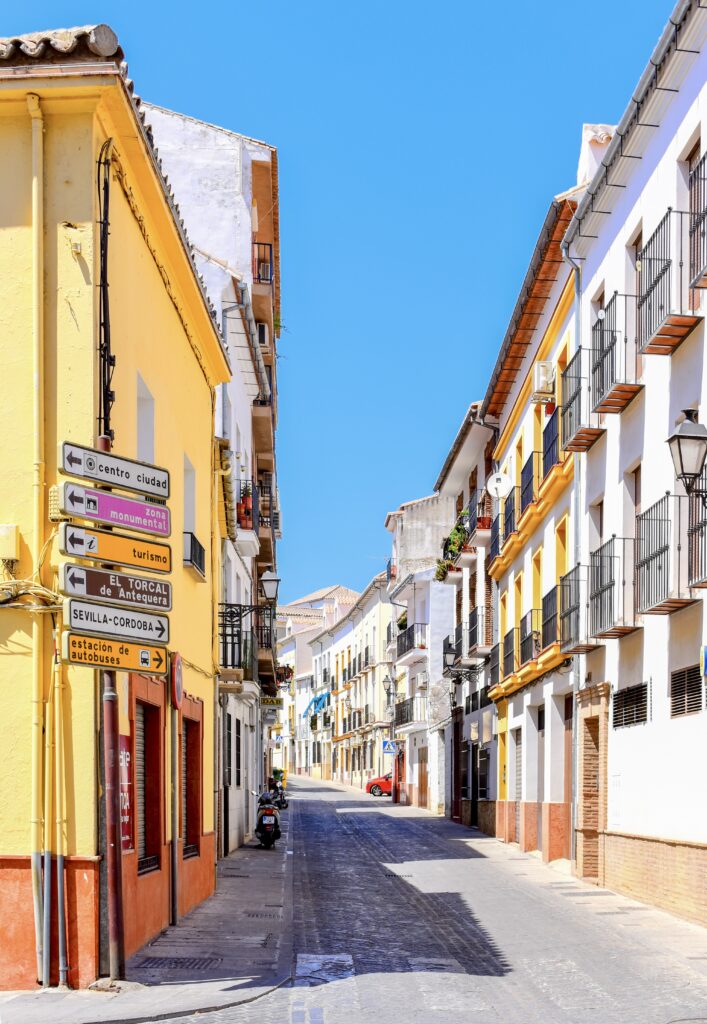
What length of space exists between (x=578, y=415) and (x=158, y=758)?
9052 mm

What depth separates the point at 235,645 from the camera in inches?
1033

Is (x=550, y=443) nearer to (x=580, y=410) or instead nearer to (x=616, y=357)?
(x=580, y=410)

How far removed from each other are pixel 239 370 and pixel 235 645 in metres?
6.43

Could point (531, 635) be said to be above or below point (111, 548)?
below

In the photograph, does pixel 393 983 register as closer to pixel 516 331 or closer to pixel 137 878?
pixel 137 878

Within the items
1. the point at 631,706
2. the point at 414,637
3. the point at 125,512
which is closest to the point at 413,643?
the point at 414,637

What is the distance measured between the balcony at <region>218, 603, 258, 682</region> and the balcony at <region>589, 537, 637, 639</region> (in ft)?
22.4

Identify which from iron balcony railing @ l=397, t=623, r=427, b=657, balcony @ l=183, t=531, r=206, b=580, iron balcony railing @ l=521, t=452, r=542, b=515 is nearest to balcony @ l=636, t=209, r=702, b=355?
balcony @ l=183, t=531, r=206, b=580

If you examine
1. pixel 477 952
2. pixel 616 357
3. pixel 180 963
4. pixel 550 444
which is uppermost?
pixel 616 357

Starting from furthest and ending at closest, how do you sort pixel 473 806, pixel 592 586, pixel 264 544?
pixel 264 544 < pixel 473 806 < pixel 592 586

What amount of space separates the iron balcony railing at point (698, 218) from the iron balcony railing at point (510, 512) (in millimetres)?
13098

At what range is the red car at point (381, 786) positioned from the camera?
198 feet

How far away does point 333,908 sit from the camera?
53.4 feet

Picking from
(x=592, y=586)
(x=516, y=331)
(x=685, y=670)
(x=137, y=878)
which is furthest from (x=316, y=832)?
(x=137, y=878)
